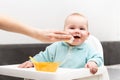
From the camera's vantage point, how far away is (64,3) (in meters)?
1.98

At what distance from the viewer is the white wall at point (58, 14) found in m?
1.72

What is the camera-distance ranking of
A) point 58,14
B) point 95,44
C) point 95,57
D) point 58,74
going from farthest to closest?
point 58,14 → point 95,44 → point 95,57 → point 58,74

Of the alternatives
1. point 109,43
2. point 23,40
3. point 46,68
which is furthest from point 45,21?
point 46,68

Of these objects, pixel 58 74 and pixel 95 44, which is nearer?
pixel 58 74

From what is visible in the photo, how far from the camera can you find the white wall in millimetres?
1722

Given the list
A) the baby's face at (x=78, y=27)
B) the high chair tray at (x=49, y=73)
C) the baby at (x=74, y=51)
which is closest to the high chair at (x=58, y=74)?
the high chair tray at (x=49, y=73)

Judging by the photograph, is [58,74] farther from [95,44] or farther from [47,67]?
[95,44]

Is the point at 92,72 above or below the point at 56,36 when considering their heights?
below

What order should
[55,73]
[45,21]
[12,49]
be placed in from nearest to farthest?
[55,73], [12,49], [45,21]

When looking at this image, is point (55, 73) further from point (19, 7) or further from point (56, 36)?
point (19, 7)

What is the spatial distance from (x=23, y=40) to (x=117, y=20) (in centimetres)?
86

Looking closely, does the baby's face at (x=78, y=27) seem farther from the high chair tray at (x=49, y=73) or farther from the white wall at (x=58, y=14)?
the white wall at (x=58, y=14)

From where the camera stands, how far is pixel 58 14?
1.95m

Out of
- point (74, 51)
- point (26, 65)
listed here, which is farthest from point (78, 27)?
point (26, 65)
